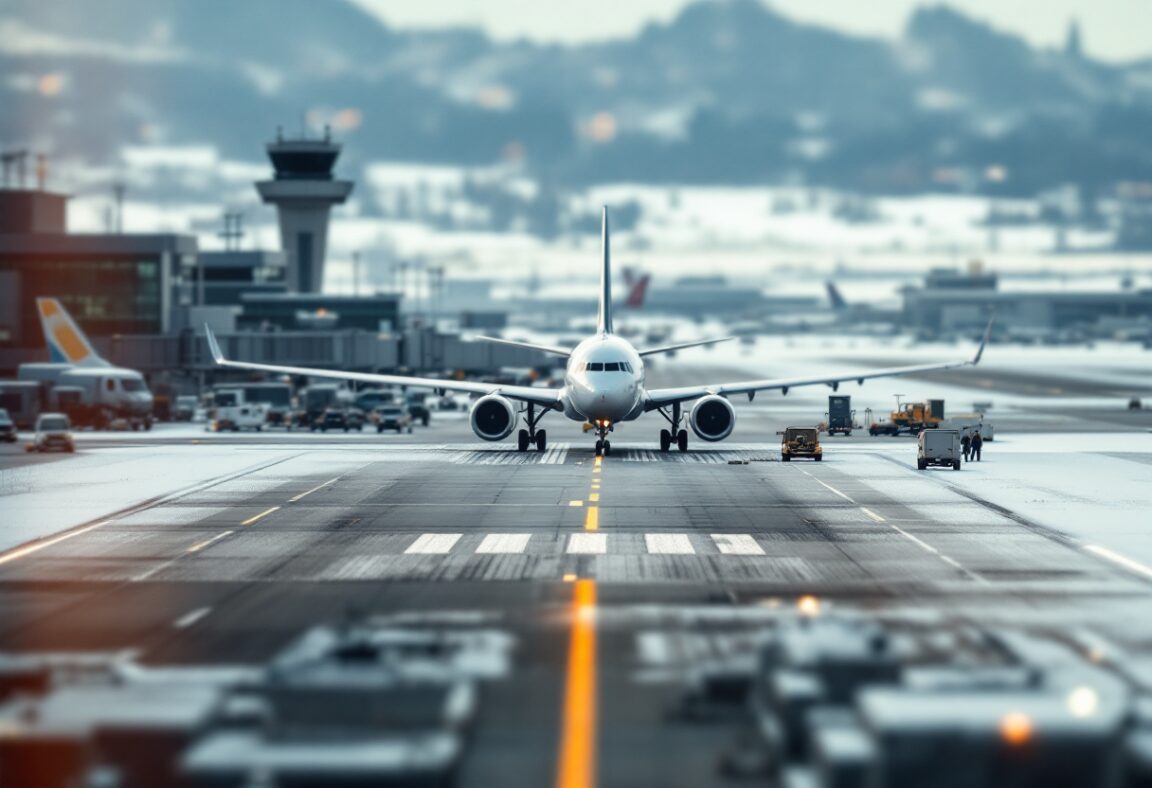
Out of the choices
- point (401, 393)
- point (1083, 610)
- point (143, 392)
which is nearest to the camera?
point (1083, 610)

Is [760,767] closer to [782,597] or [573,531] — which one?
[782,597]

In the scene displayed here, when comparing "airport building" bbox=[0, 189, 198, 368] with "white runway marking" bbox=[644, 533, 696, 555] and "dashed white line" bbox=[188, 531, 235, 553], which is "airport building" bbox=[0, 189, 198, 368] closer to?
"dashed white line" bbox=[188, 531, 235, 553]

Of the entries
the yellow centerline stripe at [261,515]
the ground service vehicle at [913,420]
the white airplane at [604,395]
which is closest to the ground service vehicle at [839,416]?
the ground service vehicle at [913,420]

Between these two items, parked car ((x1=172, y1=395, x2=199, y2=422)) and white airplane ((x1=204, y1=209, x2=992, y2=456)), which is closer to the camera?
white airplane ((x1=204, y1=209, x2=992, y2=456))

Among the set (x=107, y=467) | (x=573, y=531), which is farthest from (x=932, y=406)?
(x=573, y=531)

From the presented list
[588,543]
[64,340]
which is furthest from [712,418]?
[64,340]

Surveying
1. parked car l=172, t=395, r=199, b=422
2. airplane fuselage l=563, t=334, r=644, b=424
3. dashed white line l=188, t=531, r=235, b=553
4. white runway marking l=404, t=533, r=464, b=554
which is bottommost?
parked car l=172, t=395, r=199, b=422

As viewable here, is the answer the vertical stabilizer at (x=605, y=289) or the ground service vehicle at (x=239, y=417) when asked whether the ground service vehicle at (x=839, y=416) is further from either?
the ground service vehicle at (x=239, y=417)

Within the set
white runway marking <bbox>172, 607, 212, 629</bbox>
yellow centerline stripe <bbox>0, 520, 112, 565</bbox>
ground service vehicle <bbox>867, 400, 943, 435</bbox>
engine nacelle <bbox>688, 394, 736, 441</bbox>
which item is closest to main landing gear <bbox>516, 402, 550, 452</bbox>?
engine nacelle <bbox>688, 394, 736, 441</bbox>
